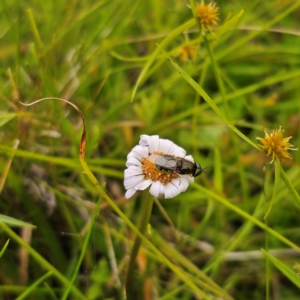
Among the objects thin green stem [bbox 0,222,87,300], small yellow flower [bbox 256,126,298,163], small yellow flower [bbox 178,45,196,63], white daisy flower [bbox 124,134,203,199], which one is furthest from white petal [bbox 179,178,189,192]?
small yellow flower [bbox 178,45,196,63]

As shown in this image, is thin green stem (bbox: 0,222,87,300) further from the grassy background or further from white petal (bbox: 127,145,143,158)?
white petal (bbox: 127,145,143,158)

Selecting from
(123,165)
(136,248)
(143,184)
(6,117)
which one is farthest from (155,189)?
(123,165)

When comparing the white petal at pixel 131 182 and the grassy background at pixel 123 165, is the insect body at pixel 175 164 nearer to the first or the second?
the white petal at pixel 131 182

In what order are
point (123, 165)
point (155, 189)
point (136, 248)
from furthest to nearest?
1. point (123, 165)
2. point (136, 248)
3. point (155, 189)

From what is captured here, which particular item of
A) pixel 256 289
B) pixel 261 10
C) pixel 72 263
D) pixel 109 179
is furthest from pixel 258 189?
pixel 261 10

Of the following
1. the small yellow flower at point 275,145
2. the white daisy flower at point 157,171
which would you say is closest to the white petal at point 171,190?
the white daisy flower at point 157,171

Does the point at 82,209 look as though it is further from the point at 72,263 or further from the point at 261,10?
the point at 261,10

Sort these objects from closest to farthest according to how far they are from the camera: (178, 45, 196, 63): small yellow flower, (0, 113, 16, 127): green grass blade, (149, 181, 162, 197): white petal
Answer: (149, 181, 162, 197): white petal, (0, 113, 16, 127): green grass blade, (178, 45, 196, 63): small yellow flower

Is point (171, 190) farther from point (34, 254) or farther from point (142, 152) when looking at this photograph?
point (34, 254)
